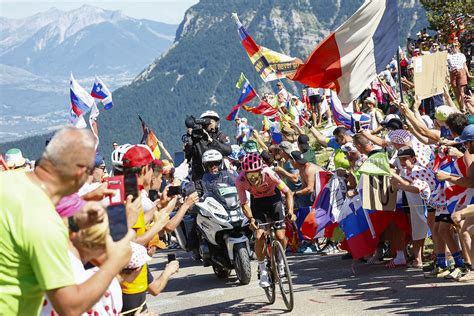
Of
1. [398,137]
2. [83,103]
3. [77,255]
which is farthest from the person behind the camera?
[83,103]

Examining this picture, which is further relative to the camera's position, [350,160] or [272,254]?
[350,160]

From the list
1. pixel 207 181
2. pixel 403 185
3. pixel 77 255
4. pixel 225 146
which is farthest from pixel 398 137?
pixel 77 255

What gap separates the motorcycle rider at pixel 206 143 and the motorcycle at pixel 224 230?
1.58 metres

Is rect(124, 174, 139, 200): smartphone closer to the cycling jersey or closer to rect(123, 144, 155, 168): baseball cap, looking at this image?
rect(123, 144, 155, 168): baseball cap

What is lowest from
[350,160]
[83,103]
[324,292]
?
[324,292]

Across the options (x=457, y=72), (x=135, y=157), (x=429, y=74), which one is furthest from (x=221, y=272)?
(x=457, y=72)

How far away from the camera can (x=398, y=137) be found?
9773 mm

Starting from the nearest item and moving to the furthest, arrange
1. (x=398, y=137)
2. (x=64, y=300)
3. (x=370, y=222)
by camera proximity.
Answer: (x=64, y=300) → (x=398, y=137) → (x=370, y=222)

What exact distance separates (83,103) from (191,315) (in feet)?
32.8

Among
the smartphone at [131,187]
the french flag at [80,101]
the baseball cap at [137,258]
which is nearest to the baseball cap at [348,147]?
the smartphone at [131,187]

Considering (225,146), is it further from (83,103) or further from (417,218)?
(83,103)

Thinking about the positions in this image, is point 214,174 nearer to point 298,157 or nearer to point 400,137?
point 298,157

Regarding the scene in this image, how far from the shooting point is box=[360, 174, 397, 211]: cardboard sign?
10.1m

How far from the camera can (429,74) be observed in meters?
9.66
